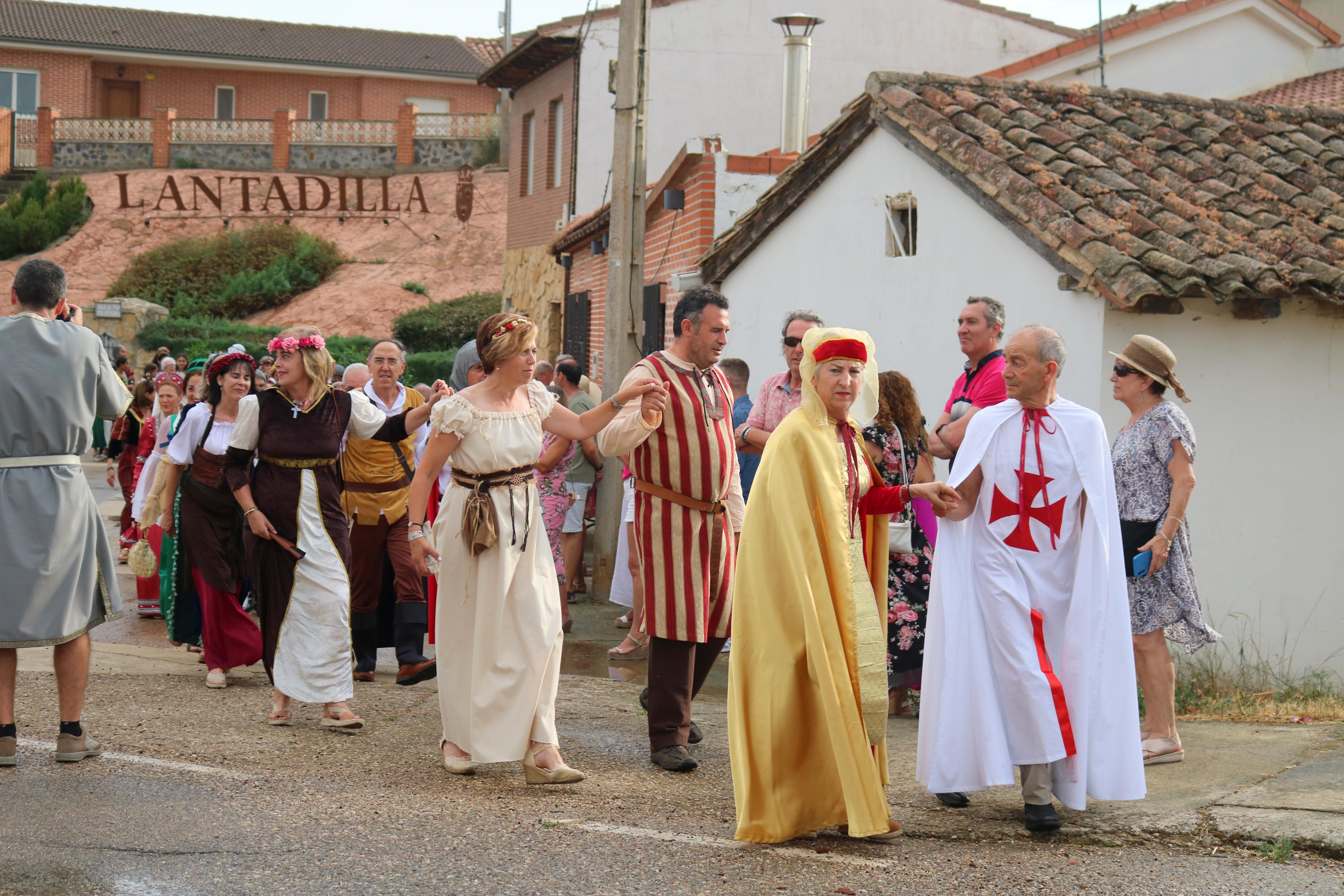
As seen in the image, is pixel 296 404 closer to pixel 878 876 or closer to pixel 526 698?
pixel 526 698

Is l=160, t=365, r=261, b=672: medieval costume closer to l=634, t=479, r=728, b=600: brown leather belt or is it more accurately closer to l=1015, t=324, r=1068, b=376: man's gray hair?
l=634, t=479, r=728, b=600: brown leather belt

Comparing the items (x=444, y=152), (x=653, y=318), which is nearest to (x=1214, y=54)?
(x=653, y=318)

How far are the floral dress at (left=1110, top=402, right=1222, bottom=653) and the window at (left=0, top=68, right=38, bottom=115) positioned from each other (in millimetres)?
48024

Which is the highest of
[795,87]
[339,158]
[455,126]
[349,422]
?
[455,126]

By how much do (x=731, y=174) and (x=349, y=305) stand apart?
77.3ft

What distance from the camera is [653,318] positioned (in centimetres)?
1421

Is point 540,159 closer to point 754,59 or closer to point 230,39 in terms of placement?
point 754,59

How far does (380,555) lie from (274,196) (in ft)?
115

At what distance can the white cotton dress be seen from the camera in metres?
5.45

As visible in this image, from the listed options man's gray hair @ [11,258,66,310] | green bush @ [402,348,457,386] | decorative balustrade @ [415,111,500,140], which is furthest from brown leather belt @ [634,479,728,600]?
decorative balustrade @ [415,111,500,140]

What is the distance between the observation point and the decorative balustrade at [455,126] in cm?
4103

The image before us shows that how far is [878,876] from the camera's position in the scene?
4395 mm

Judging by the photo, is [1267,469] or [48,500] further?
[1267,469]

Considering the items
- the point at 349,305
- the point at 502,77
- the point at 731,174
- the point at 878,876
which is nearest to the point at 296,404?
the point at 878,876
